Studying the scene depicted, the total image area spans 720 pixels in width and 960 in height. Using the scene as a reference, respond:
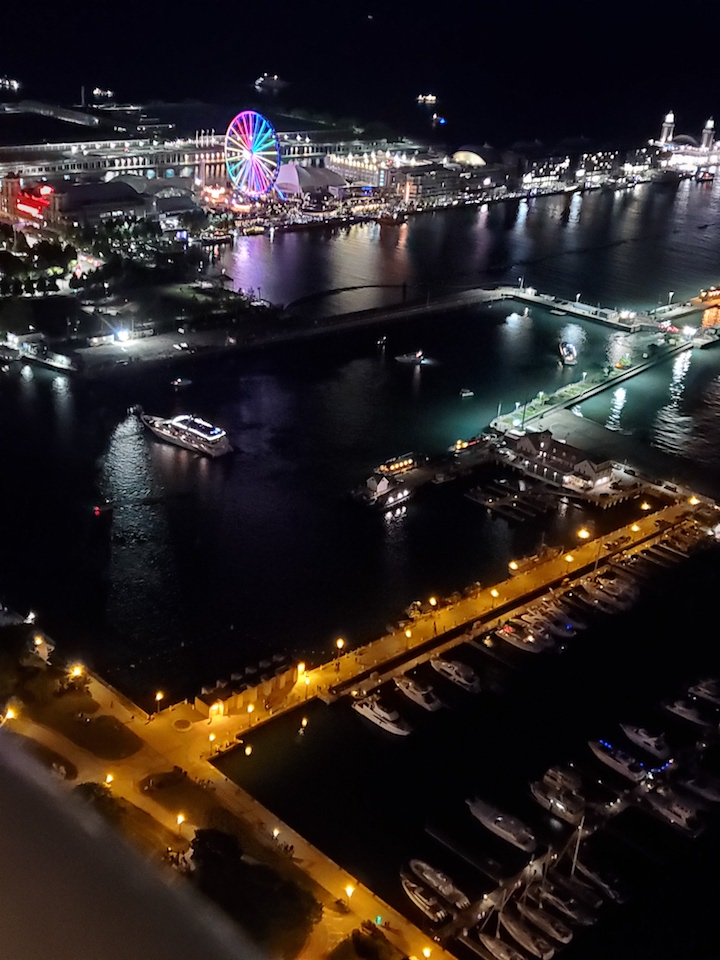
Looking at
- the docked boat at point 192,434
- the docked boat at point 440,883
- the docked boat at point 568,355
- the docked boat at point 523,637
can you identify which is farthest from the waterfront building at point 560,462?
the docked boat at point 440,883

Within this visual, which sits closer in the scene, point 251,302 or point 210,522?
point 210,522

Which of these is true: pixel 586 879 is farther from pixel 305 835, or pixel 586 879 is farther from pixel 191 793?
pixel 191 793

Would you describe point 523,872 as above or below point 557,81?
below

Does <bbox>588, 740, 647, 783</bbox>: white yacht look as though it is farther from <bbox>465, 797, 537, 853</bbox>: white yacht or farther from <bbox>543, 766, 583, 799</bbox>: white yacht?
<bbox>465, 797, 537, 853</bbox>: white yacht

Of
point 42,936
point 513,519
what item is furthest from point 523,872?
point 513,519

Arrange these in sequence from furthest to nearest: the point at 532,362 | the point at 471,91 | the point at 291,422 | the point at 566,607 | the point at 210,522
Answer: the point at 471,91 < the point at 532,362 < the point at 291,422 < the point at 210,522 < the point at 566,607

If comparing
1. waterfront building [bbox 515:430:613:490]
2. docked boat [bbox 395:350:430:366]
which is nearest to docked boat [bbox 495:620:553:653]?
waterfront building [bbox 515:430:613:490]

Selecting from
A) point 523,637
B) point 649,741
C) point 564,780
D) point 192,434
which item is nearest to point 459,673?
point 523,637
